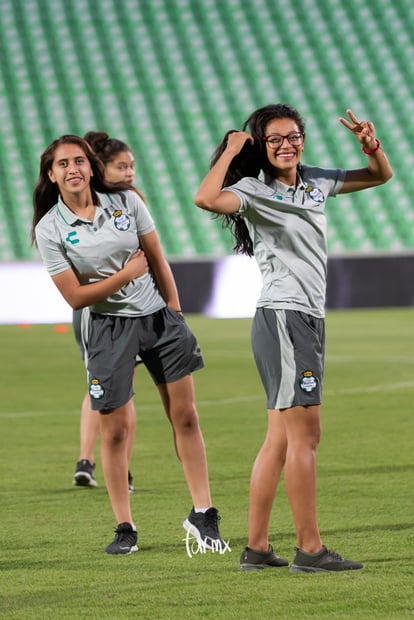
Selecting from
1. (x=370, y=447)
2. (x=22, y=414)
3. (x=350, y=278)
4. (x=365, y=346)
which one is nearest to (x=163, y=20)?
(x=350, y=278)

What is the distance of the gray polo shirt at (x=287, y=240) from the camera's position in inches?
189

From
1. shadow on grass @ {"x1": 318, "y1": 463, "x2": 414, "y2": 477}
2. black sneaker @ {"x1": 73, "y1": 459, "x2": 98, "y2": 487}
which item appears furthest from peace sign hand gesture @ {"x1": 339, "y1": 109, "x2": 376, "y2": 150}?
black sneaker @ {"x1": 73, "y1": 459, "x2": 98, "y2": 487}

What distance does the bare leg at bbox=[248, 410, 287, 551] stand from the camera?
16.1 feet

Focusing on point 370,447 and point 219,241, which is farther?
point 219,241

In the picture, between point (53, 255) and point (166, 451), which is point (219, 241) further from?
point (53, 255)

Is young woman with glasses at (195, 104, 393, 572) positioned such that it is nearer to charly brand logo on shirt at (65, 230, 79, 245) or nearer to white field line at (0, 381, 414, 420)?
charly brand logo on shirt at (65, 230, 79, 245)

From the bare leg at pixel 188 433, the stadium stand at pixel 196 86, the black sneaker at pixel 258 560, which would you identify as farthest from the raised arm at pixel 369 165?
the stadium stand at pixel 196 86

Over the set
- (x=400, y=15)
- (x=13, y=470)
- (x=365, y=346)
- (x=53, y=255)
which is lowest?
(x=365, y=346)

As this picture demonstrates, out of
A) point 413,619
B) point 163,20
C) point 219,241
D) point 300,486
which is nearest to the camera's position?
point 413,619

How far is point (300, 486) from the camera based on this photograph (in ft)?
15.6

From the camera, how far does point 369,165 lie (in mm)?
5031

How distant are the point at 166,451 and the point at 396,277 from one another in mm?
13658

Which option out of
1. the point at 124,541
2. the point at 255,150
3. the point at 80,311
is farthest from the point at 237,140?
the point at 80,311

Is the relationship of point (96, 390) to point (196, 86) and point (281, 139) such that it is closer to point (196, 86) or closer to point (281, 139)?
point (281, 139)
